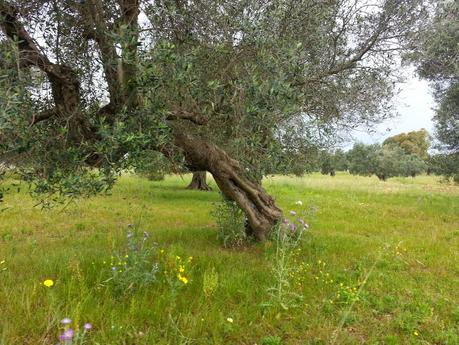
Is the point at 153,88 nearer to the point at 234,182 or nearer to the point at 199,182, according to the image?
the point at 234,182

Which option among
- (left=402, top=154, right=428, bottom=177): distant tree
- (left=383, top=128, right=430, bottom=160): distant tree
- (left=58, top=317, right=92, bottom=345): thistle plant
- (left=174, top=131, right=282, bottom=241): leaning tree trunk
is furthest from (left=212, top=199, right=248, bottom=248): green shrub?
(left=383, top=128, right=430, bottom=160): distant tree

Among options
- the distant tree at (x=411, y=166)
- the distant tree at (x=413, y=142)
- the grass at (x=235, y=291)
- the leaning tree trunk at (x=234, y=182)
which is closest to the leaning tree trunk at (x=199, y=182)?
the grass at (x=235, y=291)

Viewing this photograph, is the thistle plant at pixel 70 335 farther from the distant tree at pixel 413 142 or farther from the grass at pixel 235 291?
the distant tree at pixel 413 142

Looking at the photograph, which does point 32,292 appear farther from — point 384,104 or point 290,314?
point 384,104

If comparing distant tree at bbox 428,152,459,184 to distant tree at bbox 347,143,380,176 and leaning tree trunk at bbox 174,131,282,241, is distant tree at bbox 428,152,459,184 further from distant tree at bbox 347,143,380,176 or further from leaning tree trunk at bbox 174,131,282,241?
distant tree at bbox 347,143,380,176

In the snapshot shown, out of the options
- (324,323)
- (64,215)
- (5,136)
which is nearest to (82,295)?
(5,136)

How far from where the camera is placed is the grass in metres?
4.75

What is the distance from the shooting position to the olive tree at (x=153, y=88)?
4895 mm

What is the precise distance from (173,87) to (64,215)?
10340 mm

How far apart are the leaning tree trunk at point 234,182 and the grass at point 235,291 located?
0.66 metres

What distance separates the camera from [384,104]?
11922 millimetres

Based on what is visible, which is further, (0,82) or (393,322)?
(393,322)

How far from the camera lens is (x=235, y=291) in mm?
5922

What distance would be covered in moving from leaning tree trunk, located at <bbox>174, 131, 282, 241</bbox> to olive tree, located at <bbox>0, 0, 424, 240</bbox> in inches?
1.1
